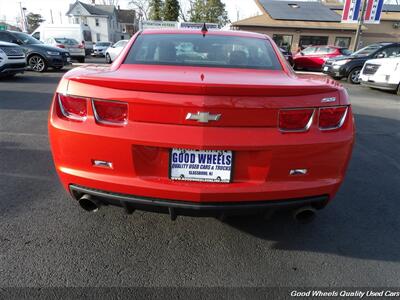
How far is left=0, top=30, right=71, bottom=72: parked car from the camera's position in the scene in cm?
1269

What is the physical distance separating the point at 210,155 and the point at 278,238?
1141 mm

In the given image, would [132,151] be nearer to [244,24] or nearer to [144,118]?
[144,118]

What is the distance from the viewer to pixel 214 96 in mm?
1861

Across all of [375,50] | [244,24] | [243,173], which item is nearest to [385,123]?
[243,173]

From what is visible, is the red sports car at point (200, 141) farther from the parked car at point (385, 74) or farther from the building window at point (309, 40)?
the building window at point (309, 40)

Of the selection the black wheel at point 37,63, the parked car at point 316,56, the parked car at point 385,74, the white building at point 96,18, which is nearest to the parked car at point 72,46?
the black wheel at point 37,63

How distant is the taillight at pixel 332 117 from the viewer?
2002 mm

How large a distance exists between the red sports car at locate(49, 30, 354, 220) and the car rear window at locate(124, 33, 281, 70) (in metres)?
0.59

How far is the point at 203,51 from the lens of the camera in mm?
2855

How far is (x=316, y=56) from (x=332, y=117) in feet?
55.9

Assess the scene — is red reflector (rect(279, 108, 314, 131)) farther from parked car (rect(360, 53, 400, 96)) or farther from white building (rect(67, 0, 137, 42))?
white building (rect(67, 0, 137, 42))

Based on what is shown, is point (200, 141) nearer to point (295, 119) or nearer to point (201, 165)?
point (201, 165)

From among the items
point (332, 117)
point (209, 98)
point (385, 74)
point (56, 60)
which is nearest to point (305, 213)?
point (332, 117)

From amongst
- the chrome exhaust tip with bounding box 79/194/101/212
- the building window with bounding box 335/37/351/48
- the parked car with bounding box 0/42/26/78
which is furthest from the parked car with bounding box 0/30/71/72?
the building window with bounding box 335/37/351/48
